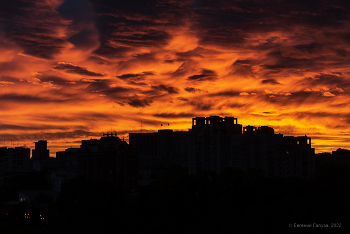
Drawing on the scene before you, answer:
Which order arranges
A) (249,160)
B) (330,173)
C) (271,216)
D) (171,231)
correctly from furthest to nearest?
(249,160) → (330,173) → (171,231) → (271,216)

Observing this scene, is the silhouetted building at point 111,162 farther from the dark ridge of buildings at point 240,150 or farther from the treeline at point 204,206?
the treeline at point 204,206

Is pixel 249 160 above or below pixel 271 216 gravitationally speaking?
above

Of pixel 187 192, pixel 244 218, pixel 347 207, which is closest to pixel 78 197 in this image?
pixel 187 192

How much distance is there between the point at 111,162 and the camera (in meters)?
164

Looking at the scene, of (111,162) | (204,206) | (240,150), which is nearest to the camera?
(204,206)

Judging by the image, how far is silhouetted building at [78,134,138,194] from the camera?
6432 inches

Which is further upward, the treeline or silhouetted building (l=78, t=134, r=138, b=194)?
silhouetted building (l=78, t=134, r=138, b=194)

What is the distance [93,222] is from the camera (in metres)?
84.0

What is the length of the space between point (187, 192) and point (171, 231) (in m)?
13.5

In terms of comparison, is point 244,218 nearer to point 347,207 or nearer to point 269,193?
point 347,207

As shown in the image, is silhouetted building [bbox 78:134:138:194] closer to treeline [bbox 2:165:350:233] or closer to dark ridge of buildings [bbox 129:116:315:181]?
dark ridge of buildings [bbox 129:116:315:181]

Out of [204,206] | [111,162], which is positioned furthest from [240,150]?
[204,206]

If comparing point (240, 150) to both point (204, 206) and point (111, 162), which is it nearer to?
point (111, 162)

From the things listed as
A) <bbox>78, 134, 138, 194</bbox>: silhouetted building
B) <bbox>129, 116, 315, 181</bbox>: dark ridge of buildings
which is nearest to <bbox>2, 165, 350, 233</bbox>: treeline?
<bbox>78, 134, 138, 194</bbox>: silhouetted building
